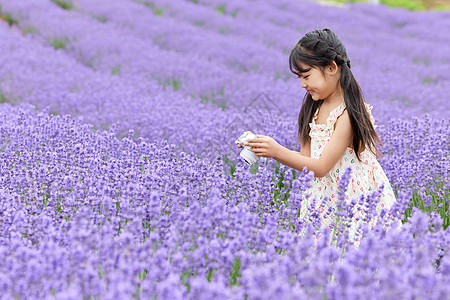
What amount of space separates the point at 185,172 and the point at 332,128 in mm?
845

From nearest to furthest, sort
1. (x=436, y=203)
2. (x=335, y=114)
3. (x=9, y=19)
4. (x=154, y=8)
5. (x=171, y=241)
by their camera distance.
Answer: (x=171, y=241) < (x=335, y=114) < (x=436, y=203) < (x=9, y=19) < (x=154, y=8)

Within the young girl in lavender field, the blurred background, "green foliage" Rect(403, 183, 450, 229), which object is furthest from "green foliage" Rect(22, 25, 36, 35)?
the blurred background

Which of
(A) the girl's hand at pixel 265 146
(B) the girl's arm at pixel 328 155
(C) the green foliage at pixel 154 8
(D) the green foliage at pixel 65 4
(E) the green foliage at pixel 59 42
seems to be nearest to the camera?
(A) the girl's hand at pixel 265 146

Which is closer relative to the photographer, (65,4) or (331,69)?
(331,69)

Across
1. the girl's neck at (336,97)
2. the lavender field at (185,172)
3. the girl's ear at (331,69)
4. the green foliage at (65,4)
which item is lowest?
the green foliage at (65,4)

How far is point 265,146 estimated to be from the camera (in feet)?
7.95

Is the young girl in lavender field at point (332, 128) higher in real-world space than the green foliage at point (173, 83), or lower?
higher

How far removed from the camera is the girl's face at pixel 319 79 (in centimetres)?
265

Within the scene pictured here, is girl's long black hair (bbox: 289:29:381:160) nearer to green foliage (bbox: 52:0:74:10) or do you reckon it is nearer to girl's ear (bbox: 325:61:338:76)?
girl's ear (bbox: 325:61:338:76)

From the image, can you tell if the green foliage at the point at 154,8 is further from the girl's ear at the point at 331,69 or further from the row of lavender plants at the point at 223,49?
the girl's ear at the point at 331,69

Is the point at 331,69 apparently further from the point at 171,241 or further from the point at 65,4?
the point at 65,4

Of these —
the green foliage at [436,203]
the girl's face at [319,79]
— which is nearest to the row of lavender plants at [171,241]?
the girl's face at [319,79]

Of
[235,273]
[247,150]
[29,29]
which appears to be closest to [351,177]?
[247,150]

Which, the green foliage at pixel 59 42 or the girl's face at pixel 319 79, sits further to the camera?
the green foliage at pixel 59 42
